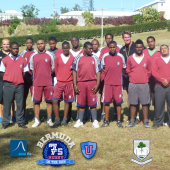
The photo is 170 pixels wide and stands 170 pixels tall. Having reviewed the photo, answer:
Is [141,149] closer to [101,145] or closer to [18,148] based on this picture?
[101,145]

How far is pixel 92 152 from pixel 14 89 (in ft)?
9.08

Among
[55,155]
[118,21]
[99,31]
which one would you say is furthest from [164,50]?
[118,21]

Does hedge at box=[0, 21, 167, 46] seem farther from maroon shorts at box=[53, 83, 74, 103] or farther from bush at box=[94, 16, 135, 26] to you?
maroon shorts at box=[53, 83, 74, 103]

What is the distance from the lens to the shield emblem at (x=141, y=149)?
504 cm

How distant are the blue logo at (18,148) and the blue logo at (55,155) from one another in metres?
0.51

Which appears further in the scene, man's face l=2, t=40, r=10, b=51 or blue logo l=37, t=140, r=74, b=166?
man's face l=2, t=40, r=10, b=51

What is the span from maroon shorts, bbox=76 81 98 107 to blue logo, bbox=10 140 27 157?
1.91 metres

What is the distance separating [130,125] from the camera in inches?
271

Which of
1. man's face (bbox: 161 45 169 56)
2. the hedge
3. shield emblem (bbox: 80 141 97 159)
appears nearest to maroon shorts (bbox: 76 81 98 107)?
shield emblem (bbox: 80 141 97 159)

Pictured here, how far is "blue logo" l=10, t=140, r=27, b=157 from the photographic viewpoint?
17.3 ft

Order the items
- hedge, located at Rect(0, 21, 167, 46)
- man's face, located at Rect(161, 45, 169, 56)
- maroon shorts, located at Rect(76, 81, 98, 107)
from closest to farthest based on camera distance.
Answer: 1. man's face, located at Rect(161, 45, 169, 56)
2. maroon shorts, located at Rect(76, 81, 98, 107)
3. hedge, located at Rect(0, 21, 167, 46)

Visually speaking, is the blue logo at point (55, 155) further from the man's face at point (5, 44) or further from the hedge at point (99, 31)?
the hedge at point (99, 31)

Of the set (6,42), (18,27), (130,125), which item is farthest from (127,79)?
(18,27)

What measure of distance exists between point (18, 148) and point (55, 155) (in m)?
0.89
